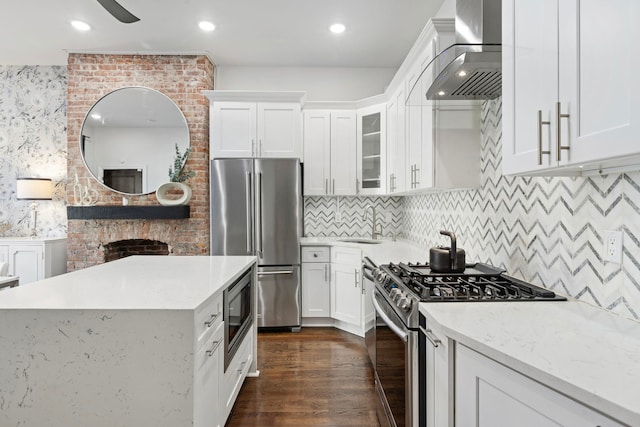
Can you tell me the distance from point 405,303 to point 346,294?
2305 millimetres

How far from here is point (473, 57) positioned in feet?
5.11

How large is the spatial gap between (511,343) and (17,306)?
5.94 feet

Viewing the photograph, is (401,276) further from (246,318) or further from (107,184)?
(107,184)

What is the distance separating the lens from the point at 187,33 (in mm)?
3723

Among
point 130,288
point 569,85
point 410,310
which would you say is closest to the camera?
point 569,85

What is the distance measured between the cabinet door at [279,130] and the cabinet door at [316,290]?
128cm

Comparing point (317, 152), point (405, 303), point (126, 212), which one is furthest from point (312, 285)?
point (405, 303)

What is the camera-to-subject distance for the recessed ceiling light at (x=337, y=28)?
3.53 m

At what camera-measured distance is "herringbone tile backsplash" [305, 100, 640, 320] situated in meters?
1.28

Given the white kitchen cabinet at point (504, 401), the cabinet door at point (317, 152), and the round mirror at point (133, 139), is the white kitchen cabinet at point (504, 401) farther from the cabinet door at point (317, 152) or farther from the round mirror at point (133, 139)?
the round mirror at point (133, 139)

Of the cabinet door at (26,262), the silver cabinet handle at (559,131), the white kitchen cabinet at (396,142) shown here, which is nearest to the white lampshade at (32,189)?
the cabinet door at (26,262)

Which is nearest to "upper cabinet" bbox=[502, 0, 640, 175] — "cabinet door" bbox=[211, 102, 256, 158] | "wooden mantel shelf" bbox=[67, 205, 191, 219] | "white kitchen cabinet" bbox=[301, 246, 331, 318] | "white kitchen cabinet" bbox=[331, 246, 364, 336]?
"white kitchen cabinet" bbox=[331, 246, 364, 336]

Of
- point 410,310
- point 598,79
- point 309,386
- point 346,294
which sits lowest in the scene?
point 309,386

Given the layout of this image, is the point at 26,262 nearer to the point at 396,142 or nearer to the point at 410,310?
the point at 396,142
